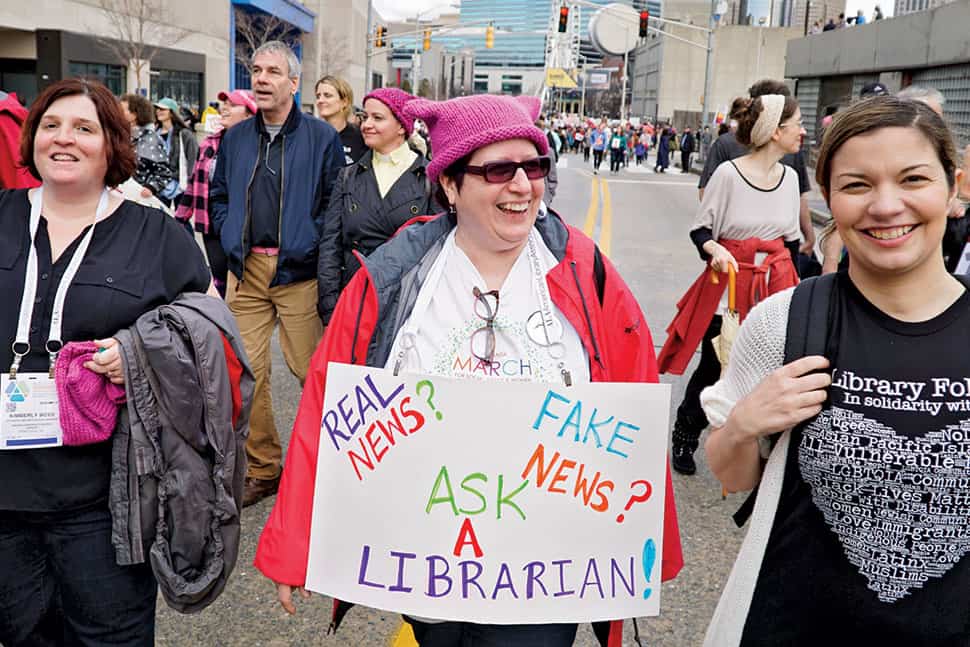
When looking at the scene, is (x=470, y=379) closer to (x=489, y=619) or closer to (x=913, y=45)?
(x=489, y=619)

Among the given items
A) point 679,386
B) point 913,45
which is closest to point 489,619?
point 679,386

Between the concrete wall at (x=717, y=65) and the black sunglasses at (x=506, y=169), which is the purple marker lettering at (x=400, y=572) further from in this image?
the concrete wall at (x=717, y=65)

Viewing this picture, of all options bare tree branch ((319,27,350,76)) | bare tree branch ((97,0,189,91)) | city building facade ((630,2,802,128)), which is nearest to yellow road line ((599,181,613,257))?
bare tree branch ((97,0,189,91))

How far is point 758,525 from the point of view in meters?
1.93

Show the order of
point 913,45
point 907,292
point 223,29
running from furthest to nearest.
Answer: point 223,29 → point 913,45 → point 907,292

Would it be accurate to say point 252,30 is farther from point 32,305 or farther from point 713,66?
point 32,305

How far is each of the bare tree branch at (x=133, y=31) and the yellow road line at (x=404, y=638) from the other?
114 feet

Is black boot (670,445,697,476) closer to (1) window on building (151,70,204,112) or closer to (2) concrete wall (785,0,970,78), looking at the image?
(2) concrete wall (785,0,970,78)

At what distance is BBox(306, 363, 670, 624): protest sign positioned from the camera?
2.22m

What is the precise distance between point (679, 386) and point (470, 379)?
492 cm

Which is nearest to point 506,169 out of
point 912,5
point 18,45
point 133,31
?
point 912,5

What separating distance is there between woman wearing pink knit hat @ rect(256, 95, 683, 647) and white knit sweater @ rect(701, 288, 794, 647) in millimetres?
374

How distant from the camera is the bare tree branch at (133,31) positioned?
116 ft

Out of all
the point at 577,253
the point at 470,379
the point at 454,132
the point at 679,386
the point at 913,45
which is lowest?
the point at 679,386
